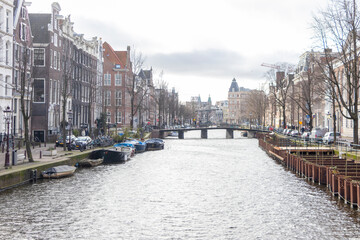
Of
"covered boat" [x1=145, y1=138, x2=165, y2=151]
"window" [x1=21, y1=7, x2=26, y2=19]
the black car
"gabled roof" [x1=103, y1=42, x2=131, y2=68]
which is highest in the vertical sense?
"gabled roof" [x1=103, y1=42, x2=131, y2=68]

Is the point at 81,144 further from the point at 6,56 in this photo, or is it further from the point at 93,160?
the point at 6,56

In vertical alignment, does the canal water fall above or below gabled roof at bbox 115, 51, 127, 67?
below

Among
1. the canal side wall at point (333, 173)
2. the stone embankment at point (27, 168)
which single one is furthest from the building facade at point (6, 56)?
the canal side wall at point (333, 173)

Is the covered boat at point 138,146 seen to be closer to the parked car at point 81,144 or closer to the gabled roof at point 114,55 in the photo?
the parked car at point 81,144

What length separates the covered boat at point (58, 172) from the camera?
36000mm

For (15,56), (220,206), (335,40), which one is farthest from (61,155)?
(335,40)

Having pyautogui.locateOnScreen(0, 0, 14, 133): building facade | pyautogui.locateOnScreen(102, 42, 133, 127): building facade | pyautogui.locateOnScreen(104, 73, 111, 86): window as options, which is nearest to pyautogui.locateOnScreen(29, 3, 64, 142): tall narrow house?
pyautogui.locateOnScreen(0, 0, 14, 133): building facade

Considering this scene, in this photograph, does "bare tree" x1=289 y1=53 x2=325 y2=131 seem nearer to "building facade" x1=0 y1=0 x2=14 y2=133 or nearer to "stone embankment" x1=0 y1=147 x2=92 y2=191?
"stone embankment" x1=0 y1=147 x2=92 y2=191

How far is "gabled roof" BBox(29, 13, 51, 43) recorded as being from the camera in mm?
66375

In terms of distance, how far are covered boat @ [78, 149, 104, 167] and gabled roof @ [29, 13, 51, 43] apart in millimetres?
22650

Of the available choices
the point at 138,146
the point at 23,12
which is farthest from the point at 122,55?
the point at 23,12

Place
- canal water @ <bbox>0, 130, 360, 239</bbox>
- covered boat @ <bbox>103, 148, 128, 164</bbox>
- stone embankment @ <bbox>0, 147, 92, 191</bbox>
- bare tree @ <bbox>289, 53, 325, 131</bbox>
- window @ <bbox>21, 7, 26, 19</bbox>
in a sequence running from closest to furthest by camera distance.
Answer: canal water @ <bbox>0, 130, 360, 239</bbox> < stone embankment @ <bbox>0, 147, 92, 191</bbox> < covered boat @ <bbox>103, 148, 128, 164</bbox> < bare tree @ <bbox>289, 53, 325, 131</bbox> < window @ <bbox>21, 7, 26, 19</bbox>

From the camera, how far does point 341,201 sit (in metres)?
28.3

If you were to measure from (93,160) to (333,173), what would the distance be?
81.3 feet
